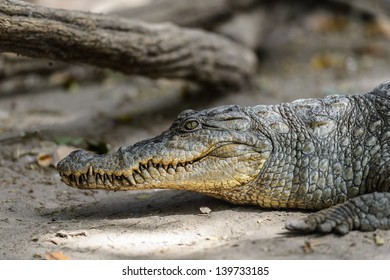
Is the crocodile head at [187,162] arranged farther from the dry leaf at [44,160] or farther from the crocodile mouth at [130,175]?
the dry leaf at [44,160]

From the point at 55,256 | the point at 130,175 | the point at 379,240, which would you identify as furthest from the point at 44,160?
the point at 379,240

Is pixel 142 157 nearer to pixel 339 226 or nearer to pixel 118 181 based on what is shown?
pixel 118 181

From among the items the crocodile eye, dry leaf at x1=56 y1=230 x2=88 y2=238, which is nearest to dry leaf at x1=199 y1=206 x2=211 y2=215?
the crocodile eye

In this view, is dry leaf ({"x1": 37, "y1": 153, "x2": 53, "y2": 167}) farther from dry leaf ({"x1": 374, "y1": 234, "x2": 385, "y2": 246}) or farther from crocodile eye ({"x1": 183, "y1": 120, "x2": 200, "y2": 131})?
dry leaf ({"x1": 374, "y1": 234, "x2": 385, "y2": 246})

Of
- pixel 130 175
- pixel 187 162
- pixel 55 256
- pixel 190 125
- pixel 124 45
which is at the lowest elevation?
pixel 55 256

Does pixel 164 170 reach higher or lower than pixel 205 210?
higher

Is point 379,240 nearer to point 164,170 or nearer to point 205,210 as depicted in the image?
point 205,210

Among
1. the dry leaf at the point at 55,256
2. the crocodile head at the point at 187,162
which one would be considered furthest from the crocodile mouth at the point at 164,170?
the dry leaf at the point at 55,256
